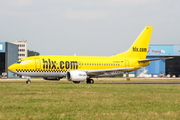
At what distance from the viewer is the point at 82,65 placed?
162ft

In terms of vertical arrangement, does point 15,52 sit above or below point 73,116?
above

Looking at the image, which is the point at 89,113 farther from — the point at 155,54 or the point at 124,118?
the point at 155,54

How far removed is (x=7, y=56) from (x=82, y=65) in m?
62.2

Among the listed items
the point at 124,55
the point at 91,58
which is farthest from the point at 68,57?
the point at 124,55

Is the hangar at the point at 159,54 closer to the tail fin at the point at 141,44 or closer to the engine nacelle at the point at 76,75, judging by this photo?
the tail fin at the point at 141,44

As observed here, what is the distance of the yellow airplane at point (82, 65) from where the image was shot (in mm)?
45344

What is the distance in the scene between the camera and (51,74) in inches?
1823

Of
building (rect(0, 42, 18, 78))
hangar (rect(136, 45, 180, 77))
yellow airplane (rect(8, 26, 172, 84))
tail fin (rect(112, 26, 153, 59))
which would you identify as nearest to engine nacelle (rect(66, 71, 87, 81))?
yellow airplane (rect(8, 26, 172, 84))

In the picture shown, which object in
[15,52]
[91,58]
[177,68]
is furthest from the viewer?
[177,68]

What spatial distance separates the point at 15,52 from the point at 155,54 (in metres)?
56.8

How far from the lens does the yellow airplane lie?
45344mm

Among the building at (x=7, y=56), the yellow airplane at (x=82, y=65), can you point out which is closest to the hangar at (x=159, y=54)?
the building at (x=7, y=56)

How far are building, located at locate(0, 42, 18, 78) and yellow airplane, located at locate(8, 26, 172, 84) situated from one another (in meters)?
56.0

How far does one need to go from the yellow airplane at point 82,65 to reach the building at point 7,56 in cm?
5600
